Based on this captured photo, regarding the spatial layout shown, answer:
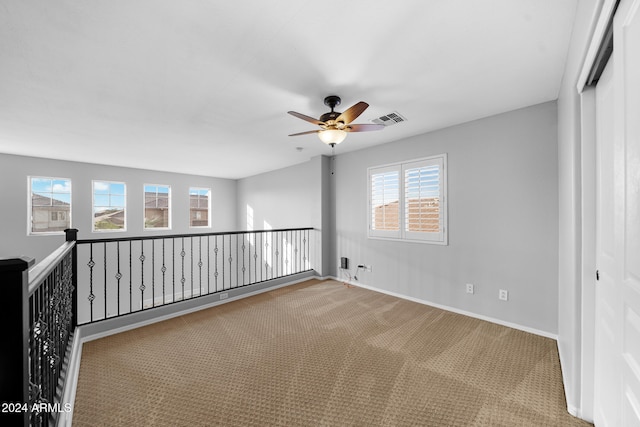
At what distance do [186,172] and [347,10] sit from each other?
20.9 ft

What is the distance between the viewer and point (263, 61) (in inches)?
80.5

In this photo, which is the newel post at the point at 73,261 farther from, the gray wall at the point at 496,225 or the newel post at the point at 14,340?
the gray wall at the point at 496,225

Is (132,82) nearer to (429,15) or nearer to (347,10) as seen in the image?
(347,10)

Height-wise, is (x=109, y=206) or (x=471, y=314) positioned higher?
(x=109, y=206)

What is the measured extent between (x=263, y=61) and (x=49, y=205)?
5951 millimetres

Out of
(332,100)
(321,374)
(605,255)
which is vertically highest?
(332,100)

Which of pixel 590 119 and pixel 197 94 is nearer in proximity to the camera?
pixel 590 119

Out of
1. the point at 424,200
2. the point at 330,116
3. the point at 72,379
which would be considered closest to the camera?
the point at 72,379

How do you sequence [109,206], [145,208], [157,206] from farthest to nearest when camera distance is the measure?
[157,206] < [145,208] < [109,206]

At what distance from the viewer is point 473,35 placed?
1.76m

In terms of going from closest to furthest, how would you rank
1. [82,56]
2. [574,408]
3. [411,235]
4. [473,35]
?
[574,408]
[473,35]
[82,56]
[411,235]

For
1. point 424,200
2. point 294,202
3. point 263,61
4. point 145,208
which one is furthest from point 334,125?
point 145,208

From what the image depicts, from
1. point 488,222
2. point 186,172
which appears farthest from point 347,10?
point 186,172

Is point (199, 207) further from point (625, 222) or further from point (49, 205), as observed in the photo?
point (625, 222)
